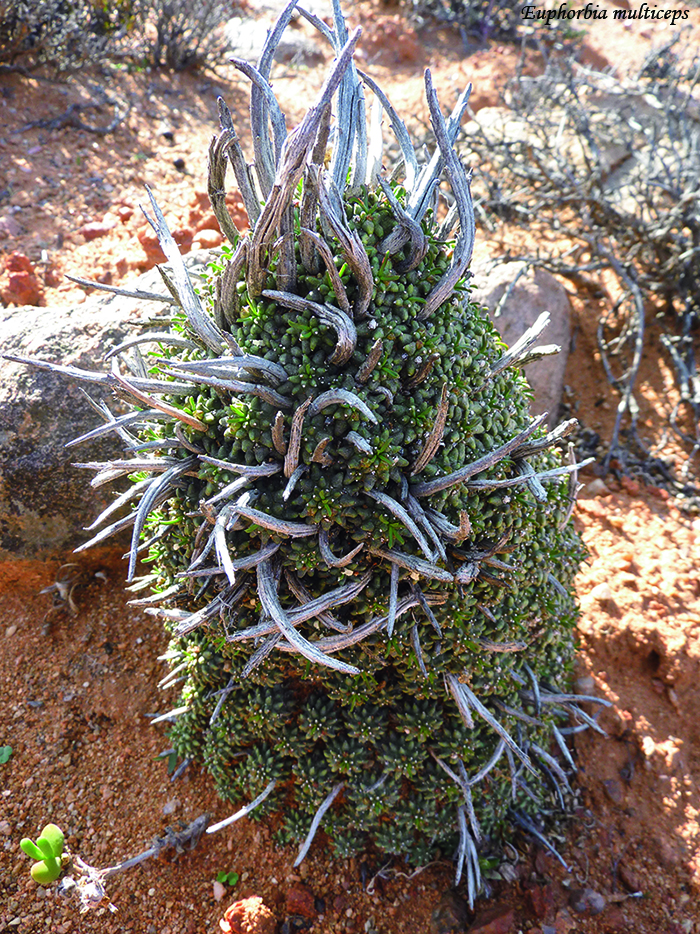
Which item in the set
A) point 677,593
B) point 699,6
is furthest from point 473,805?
point 699,6

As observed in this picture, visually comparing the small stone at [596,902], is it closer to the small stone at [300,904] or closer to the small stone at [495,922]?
the small stone at [495,922]

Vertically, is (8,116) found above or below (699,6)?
below

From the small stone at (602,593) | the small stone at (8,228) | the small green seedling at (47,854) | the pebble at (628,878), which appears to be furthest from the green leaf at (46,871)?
the small stone at (8,228)

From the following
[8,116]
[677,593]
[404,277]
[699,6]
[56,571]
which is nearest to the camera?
[404,277]

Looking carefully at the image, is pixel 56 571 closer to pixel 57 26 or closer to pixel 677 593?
pixel 677 593

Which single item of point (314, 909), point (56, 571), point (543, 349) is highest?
point (543, 349)

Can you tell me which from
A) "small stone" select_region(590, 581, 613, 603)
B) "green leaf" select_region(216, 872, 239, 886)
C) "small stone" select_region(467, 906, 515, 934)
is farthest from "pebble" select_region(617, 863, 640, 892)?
"green leaf" select_region(216, 872, 239, 886)

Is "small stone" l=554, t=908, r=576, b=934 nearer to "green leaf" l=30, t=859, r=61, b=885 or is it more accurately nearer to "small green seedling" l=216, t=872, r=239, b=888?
"small green seedling" l=216, t=872, r=239, b=888
